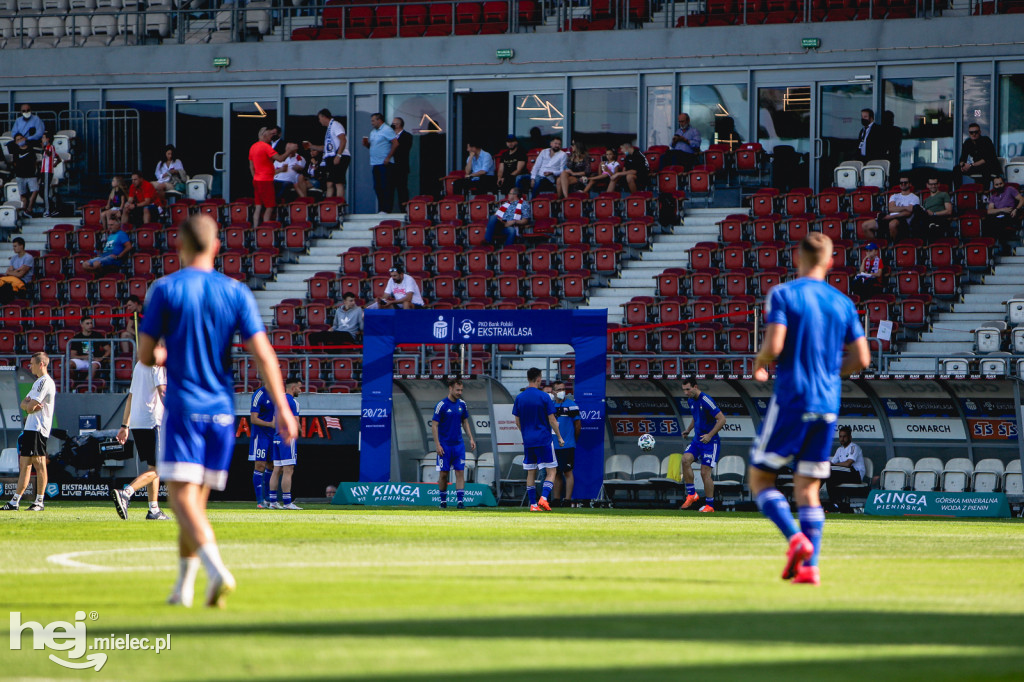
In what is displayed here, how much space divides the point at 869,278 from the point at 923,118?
7.51 m

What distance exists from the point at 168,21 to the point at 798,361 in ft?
108

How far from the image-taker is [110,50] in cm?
3853

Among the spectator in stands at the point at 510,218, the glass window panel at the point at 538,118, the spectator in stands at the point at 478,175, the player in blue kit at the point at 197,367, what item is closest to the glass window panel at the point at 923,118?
the glass window panel at the point at 538,118

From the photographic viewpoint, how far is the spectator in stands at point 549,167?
33.2m

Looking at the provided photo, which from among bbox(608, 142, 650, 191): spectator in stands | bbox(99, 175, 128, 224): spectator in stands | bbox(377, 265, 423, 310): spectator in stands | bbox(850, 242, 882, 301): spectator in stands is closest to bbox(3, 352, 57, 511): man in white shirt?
bbox(377, 265, 423, 310): spectator in stands

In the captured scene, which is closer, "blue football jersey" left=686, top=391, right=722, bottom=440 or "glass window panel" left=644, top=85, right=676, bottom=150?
"blue football jersey" left=686, top=391, right=722, bottom=440

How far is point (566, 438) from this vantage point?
2497cm

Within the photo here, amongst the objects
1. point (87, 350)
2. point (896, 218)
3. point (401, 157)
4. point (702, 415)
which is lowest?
point (702, 415)

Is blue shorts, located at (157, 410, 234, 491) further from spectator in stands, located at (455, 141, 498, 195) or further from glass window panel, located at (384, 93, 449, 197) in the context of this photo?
glass window panel, located at (384, 93, 449, 197)

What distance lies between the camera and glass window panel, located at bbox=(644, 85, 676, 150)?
34.9 metres

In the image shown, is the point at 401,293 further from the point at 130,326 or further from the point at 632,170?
the point at 632,170

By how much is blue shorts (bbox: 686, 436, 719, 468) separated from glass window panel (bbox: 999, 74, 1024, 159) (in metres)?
12.3

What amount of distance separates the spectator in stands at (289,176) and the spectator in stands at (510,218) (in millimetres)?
5922

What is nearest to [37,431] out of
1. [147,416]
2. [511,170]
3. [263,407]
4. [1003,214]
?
[147,416]
